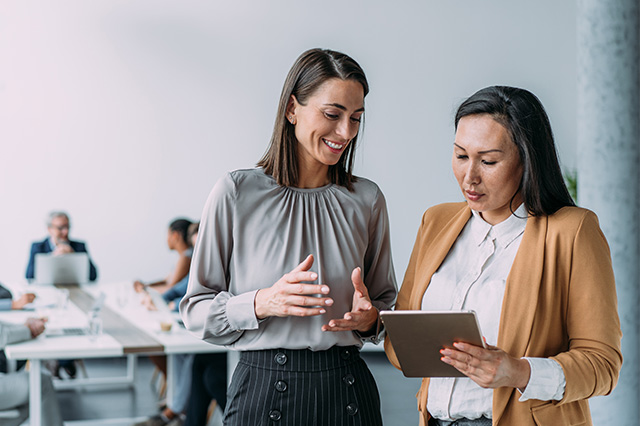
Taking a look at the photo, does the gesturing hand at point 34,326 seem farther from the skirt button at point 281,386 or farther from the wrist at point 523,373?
the wrist at point 523,373

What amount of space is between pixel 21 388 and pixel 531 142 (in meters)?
3.49

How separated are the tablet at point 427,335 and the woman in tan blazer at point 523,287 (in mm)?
37

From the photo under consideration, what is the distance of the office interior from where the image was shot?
22.8 ft

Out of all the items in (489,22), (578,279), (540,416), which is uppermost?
(489,22)

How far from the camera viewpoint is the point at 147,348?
3.73 metres

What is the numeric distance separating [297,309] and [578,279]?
63cm

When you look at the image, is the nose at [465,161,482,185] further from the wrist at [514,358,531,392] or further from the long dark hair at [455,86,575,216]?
the wrist at [514,358,531,392]

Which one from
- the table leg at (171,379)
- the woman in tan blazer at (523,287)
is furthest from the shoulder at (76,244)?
the woman in tan blazer at (523,287)

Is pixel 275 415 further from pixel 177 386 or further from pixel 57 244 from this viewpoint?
pixel 57 244

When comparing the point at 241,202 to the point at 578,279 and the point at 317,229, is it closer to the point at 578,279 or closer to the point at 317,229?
the point at 317,229

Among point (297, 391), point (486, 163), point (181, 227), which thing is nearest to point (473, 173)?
point (486, 163)

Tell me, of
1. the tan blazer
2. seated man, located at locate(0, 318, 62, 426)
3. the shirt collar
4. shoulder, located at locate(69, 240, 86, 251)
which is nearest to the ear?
the shirt collar

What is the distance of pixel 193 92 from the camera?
7.19 meters

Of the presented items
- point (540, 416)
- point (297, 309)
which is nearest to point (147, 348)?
point (297, 309)
